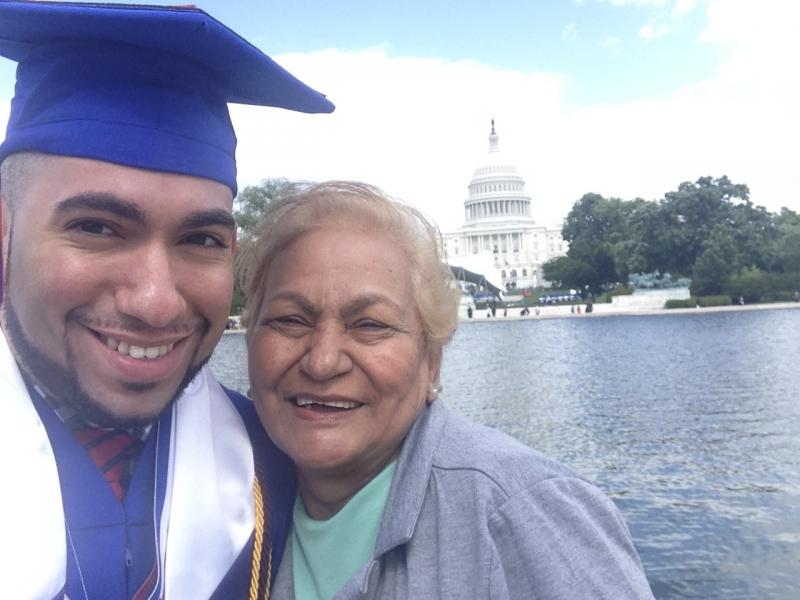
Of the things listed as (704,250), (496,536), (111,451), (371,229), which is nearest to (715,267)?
(704,250)

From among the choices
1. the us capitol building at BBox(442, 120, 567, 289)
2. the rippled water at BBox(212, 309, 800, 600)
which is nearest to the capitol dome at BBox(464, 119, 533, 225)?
the us capitol building at BBox(442, 120, 567, 289)

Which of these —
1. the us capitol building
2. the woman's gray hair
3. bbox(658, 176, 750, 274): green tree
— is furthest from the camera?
the us capitol building

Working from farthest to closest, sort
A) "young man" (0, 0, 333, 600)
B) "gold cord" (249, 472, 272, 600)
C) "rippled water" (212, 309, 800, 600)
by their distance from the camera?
"rippled water" (212, 309, 800, 600) < "gold cord" (249, 472, 272, 600) < "young man" (0, 0, 333, 600)

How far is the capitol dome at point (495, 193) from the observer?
10538cm

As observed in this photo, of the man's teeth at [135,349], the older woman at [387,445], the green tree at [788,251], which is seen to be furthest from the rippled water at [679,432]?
the green tree at [788,251]

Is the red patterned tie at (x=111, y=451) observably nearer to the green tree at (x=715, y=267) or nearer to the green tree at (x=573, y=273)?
the green tree at (x=715, y=267)

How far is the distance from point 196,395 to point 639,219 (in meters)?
65.4

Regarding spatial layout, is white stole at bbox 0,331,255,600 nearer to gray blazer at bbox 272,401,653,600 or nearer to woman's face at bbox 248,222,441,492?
woman's face at bbox 248,222,441,492

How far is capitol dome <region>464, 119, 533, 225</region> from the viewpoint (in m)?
105

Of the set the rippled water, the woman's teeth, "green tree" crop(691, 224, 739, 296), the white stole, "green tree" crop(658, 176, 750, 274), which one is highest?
"green tree" crop(658, 176, 750, 274)

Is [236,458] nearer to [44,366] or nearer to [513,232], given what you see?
[44,366]

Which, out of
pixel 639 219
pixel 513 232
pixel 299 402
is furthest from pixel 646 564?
pixel 513 232

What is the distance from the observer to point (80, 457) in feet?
5.09

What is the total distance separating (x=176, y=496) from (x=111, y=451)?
0.16 m
